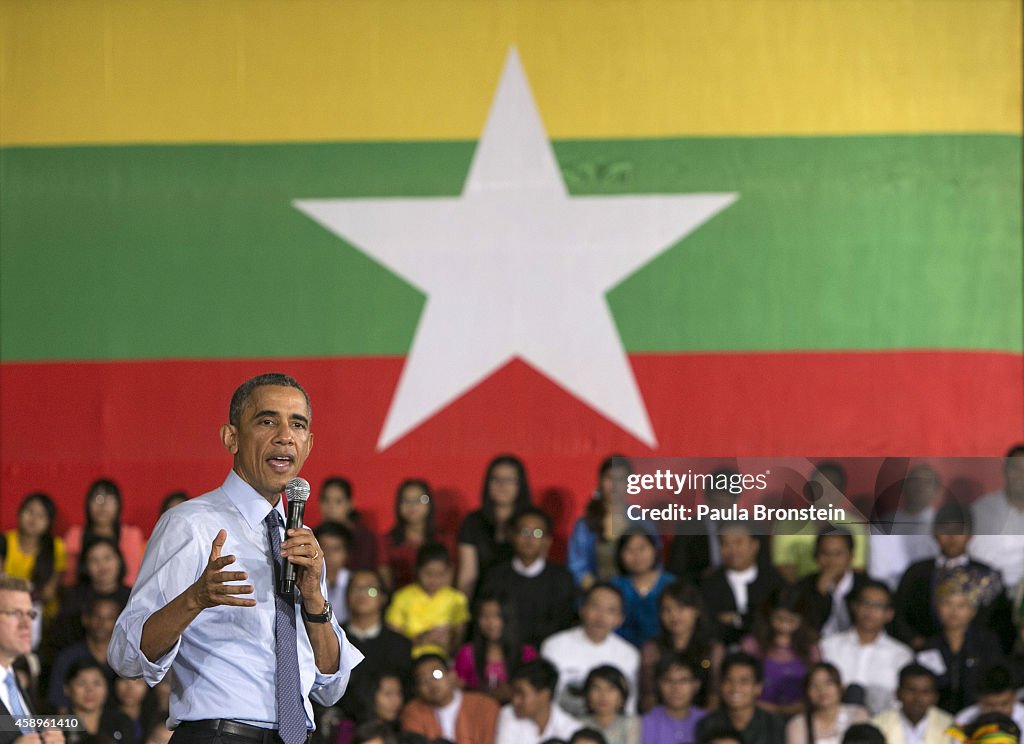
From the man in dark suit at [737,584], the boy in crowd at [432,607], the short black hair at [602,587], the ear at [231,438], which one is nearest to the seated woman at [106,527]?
the boy in crowd at [432,607]

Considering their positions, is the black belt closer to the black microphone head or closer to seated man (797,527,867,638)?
the black microphone head

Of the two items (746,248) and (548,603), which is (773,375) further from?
(548,603)

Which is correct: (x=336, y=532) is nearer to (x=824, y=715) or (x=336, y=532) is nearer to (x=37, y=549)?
(x=37, y=549)

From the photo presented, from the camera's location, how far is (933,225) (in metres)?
7.25

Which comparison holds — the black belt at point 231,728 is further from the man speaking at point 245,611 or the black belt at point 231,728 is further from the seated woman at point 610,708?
the seated woman at point 610,708

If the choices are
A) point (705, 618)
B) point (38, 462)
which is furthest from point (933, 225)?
point (38, 462)

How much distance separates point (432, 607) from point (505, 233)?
213 centimetres

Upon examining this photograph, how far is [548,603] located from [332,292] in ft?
7.36

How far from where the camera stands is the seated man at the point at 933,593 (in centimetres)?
585

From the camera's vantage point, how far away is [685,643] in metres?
5.77

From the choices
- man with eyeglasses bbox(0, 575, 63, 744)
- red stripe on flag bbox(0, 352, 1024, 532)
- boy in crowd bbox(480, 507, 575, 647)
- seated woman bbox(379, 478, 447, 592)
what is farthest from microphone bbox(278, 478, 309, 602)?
red stripe on flag bbox(0, 352, 1024, 532)

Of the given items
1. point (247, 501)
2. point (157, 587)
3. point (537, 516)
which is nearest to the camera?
point (157, 587)

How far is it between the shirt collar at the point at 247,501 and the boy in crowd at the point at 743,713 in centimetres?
325

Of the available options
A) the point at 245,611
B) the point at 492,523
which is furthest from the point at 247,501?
the point at 492,523
